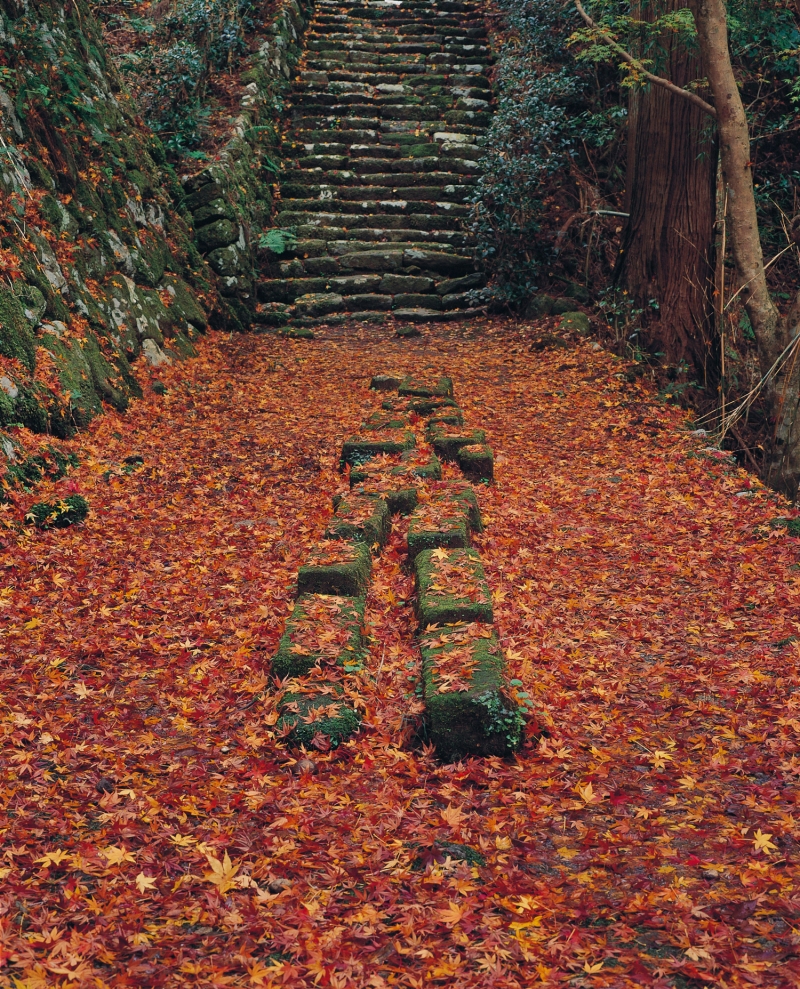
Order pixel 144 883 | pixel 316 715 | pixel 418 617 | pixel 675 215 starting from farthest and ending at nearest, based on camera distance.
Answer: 1. pixel 675 215
2. pixel 418 617
3. pixel 316 715
4. pixel 144 883

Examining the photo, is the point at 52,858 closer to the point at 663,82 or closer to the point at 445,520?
the point at 445,520

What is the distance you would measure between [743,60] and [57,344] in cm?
830

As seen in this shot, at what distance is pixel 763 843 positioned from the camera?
2.67 m

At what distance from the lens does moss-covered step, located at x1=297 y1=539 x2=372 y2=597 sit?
4164mm

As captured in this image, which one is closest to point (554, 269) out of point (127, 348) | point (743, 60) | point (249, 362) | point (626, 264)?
point (626, 264)

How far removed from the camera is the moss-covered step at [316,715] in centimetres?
332

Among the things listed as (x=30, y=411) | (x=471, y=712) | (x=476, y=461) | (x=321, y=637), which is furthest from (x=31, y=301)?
(x=471, y=712)

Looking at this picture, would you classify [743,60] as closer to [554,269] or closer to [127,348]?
[554,269]

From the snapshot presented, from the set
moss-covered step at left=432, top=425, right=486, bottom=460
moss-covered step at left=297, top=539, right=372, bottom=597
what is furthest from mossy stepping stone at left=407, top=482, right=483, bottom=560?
moss-covered step at left=432, top=425, right=486, bottom=460

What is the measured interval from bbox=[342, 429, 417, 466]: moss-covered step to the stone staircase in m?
5.12

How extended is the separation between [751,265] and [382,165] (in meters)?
8.10

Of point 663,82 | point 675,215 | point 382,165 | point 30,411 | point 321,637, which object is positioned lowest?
point 321,637

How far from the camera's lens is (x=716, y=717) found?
3582mm

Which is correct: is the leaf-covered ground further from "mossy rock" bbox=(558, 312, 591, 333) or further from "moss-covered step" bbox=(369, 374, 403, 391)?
"mossy rock" bbox=(558, 312, 591, 333)
